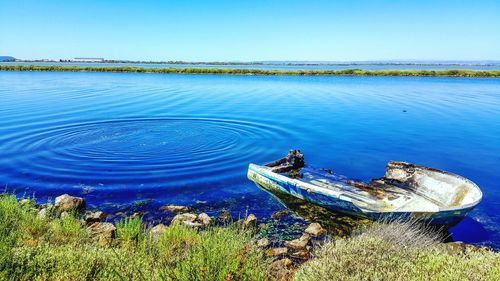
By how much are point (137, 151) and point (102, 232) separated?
34.9 ft

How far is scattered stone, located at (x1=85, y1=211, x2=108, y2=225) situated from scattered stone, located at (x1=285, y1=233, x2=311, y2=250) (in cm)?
708

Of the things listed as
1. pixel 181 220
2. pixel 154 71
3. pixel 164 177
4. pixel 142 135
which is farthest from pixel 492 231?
pixel 154 71

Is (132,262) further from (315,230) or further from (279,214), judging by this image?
(279,214)

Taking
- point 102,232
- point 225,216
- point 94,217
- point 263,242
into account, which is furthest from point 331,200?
point 94,217

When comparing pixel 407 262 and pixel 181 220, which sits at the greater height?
pixel 407 262

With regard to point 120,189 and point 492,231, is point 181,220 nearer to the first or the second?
point 120,189

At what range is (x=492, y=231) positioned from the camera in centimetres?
1224

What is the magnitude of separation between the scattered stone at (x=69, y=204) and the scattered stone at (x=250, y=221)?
656 centimetres

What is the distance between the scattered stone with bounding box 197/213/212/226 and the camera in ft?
40.5

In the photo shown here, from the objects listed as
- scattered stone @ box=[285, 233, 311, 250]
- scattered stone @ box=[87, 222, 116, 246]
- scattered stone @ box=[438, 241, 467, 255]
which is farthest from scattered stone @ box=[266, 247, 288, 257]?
scattered stone @ box=[87, 222, 116, 246]

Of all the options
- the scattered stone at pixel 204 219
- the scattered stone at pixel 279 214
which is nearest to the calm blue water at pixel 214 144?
the scattered stone at pixel 279 214

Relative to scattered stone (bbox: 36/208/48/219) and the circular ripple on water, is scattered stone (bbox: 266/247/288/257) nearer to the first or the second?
the circular ripple on water

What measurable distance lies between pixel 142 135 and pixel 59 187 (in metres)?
9.84

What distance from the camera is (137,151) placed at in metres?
20.8
